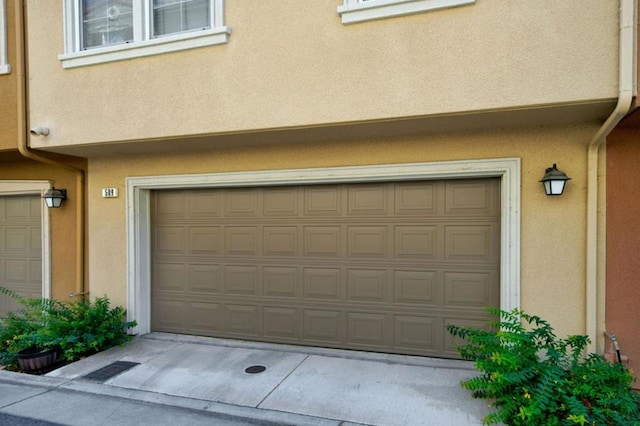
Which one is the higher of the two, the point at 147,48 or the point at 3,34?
the point at 3,34

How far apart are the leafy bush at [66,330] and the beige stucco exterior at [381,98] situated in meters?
2.35

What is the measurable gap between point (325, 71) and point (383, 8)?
0.86m

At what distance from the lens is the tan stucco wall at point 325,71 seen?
3.46m

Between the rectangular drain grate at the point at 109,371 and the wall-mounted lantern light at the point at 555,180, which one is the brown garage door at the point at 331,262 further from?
the rectangular drain grate at the point at 109,371

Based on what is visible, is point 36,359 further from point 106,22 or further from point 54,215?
point 106,22

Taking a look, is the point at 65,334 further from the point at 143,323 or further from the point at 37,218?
the point at 37,218

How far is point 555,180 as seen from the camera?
3959mm

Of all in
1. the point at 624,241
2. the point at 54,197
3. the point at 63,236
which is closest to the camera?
the point at 624,241

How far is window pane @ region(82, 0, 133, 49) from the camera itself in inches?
204

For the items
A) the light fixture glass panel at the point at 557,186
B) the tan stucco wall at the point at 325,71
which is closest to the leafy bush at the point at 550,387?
the light fixture glass panel at the point at 557,186

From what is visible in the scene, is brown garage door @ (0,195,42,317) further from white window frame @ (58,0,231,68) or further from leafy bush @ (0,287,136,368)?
white window frame @ (58,0,231,68)

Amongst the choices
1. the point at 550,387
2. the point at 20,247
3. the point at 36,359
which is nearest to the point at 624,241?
the point at 550,387

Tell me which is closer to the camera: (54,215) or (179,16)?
(179,16)

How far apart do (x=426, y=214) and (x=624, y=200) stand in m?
2.07
